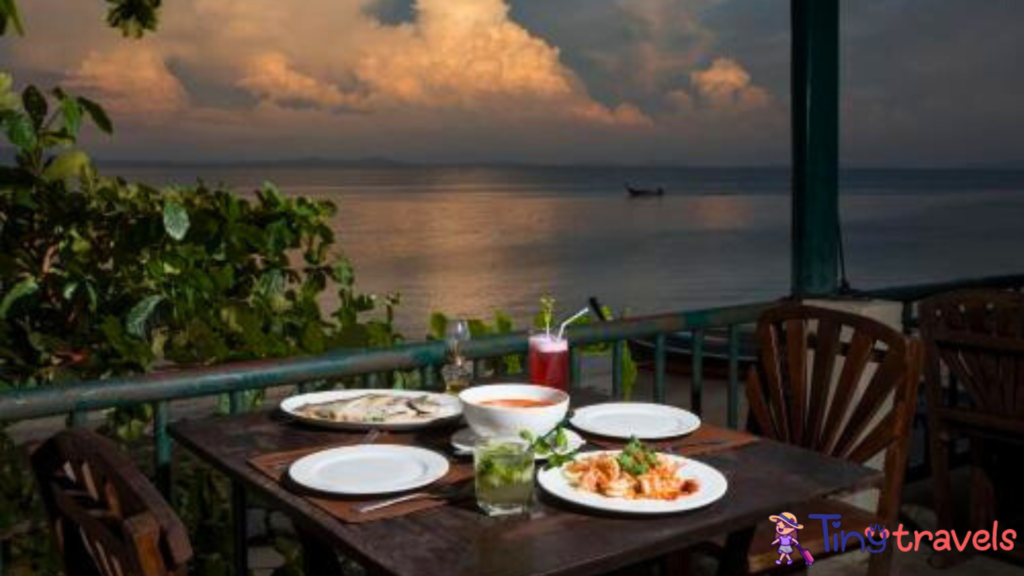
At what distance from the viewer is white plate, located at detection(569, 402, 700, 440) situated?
204cm

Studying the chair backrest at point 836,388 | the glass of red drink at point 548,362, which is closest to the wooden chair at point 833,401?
the chair backrest at point 836,388

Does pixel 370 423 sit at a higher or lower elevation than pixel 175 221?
lower

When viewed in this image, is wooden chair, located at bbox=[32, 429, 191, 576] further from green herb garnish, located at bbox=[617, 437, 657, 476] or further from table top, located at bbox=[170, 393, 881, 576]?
green herb garnish, located at bbox=[617, 437, 657, 476]

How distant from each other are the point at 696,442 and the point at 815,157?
189cm

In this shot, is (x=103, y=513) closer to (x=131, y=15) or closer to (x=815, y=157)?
(x=131, y=15)

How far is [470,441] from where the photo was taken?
6.33 ft

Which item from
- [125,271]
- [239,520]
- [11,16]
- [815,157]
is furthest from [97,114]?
[815,157]

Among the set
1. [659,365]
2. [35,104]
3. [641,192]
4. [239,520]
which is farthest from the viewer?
[641,192]

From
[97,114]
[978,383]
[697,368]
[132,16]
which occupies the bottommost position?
[978,383]

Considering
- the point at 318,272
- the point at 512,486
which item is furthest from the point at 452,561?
the point at 318,272

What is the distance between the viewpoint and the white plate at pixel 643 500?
62.3 inches

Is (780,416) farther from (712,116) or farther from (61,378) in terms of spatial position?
(712,116)

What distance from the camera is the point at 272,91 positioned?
117 ft

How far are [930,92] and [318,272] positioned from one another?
86.2 feet
